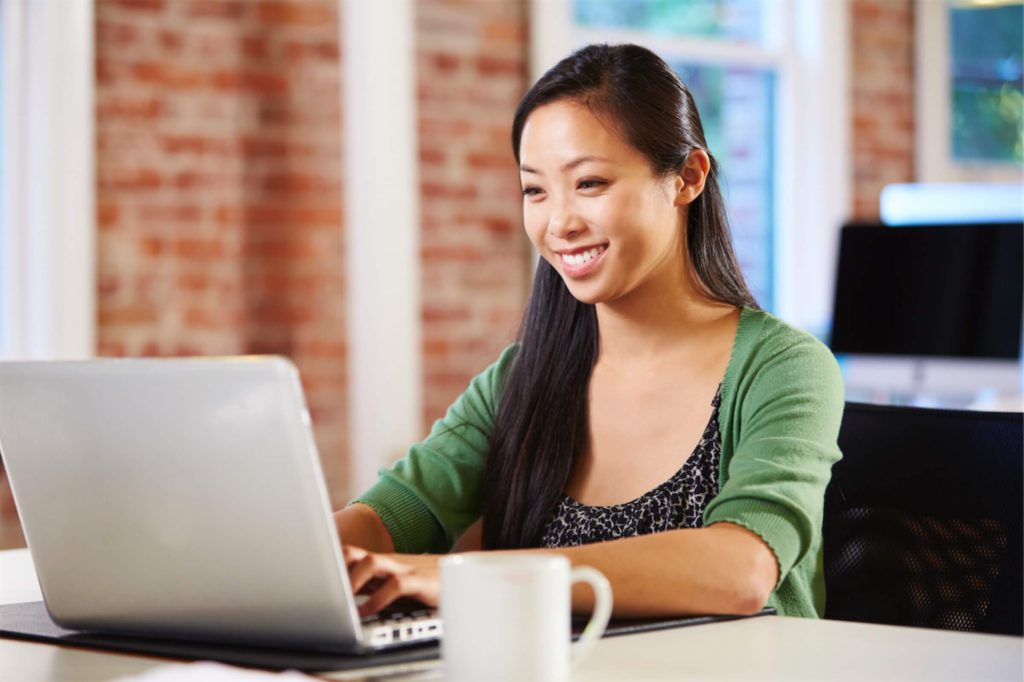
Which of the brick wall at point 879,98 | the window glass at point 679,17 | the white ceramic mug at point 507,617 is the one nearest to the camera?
the white ceramic mug at point 507,617

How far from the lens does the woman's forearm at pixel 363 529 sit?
145 centimetres

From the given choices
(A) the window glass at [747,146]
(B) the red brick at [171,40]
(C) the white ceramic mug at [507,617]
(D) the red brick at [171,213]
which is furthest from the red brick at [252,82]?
(C) the white ceramic mug at [507,617]

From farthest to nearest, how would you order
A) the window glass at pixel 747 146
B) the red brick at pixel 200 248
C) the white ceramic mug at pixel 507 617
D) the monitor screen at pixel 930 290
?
the window glass at pixel 747 146 < the monitor screen at pixel 930 290 < the red brick at pixel 200 248 < the white ceramic mug at pixel 507 617

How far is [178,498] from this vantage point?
97 cm

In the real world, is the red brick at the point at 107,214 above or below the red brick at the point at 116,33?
below

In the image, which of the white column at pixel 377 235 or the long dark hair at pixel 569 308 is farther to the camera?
the white column at pixel 377 235

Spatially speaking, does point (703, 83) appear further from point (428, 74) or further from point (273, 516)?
point (273, 516)

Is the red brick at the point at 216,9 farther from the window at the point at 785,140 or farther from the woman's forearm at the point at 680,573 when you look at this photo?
the woman's forearm at the point at 680,573

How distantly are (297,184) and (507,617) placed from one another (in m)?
3.02

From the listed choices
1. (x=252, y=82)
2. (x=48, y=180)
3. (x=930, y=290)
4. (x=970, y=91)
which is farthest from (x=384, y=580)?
(x=970, y=91)

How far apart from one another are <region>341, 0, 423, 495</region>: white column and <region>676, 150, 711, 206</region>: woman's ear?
230cm

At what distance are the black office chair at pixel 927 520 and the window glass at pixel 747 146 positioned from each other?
11.2 feet

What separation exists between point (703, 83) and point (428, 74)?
3.88ft

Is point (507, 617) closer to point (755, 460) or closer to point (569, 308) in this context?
point (755, 460)
